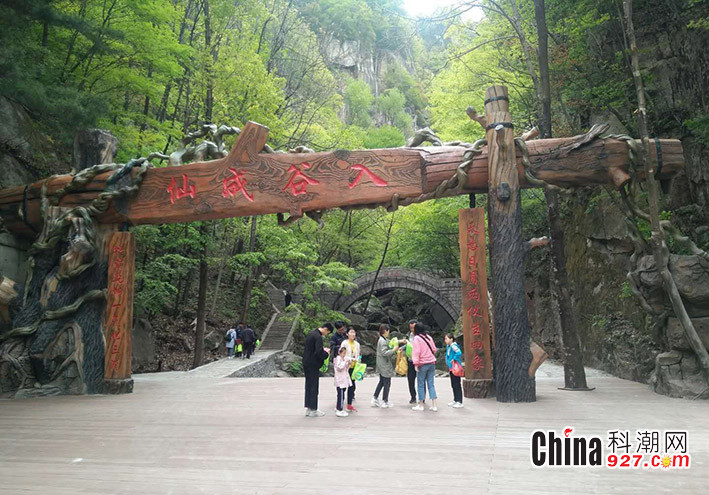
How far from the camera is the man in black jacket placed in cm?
620

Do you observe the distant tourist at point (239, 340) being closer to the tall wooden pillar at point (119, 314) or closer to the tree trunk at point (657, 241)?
the tall wooden pillar at point (119, 314)

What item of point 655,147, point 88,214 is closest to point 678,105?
point 655,147

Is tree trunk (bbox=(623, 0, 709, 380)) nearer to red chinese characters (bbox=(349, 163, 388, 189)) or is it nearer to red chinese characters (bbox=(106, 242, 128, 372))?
red chinese characters (bbox=(349, 163, 388, 189))

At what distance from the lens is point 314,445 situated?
4609 mm

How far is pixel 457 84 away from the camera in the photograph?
17953 mm

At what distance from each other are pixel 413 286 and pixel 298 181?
19.1 metres

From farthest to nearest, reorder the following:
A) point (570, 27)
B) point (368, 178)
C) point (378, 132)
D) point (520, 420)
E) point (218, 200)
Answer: point (378, 132)
point (570, 27)
point (218, 200)
point (368, 178)
point (520, 420)

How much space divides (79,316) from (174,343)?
10227 millimetres

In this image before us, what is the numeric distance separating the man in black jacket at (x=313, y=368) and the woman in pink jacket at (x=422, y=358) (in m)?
1.09

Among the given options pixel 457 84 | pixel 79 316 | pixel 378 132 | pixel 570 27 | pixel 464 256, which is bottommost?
pixel 79 316

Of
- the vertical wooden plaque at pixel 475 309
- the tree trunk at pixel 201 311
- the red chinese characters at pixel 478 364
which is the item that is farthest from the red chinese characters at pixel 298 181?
the tree trunk at pixel 201 311

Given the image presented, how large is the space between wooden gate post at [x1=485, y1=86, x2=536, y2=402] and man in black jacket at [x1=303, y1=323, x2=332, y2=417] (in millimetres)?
2278

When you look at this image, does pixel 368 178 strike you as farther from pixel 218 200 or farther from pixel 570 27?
pixel 570 27

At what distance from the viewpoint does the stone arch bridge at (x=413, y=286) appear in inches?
1007
